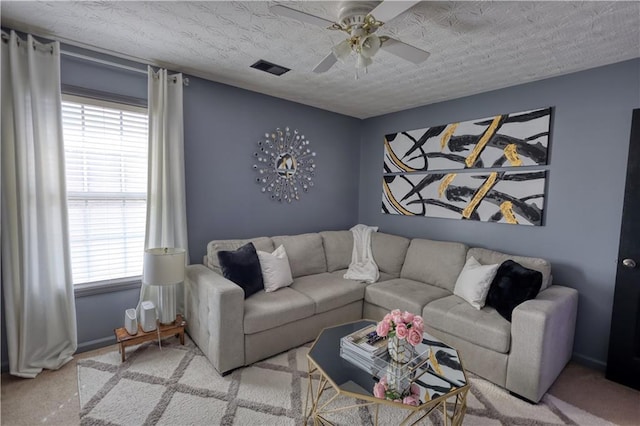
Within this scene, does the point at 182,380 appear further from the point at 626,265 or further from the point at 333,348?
the point at 626,265

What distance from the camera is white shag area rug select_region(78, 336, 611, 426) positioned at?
187 centimetres

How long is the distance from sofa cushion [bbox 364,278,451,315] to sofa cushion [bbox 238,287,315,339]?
0.68 meters

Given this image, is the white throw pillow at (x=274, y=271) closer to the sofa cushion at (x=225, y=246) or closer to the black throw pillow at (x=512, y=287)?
the sofa cushion at (x=225, y=246)

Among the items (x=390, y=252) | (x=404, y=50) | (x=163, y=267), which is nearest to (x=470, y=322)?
(x=390, y=252)

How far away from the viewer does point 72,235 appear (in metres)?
2.46

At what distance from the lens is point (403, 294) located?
2.84 meters

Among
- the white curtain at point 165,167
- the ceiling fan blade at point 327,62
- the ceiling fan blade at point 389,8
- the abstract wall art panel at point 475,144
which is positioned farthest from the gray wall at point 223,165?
Answer: the ceiling fan blade at point 389,8

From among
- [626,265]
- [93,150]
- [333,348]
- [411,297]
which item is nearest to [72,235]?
[93,150]

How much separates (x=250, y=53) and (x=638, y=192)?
306cm

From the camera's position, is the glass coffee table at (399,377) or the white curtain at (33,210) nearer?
the glass coffee table at (399,377)

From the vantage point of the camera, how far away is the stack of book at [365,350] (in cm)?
176

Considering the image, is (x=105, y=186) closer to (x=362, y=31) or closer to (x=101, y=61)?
(x=101, y=61)

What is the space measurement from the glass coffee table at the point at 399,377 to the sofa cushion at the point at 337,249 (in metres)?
1.61

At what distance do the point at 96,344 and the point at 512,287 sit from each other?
3.40 meters
